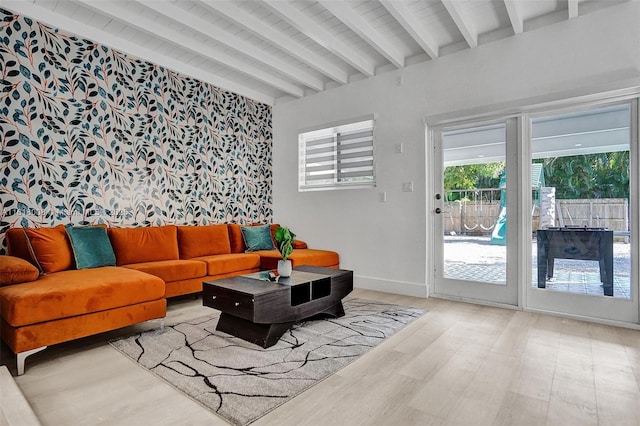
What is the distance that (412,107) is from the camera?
13.5ft

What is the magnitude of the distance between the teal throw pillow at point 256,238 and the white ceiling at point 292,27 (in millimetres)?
1962

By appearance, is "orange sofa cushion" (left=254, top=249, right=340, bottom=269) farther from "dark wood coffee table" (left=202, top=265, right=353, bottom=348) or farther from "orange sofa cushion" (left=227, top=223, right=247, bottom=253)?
"dark wood coffee table" (left=202, top=265, right=353, bottom=348)

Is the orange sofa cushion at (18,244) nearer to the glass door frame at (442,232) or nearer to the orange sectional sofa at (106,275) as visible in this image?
the orange sectional sofa at (106,275)

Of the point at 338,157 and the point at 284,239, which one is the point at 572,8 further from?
the point at 284,239

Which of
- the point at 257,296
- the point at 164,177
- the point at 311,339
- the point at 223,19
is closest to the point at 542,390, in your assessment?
the point at 311,339

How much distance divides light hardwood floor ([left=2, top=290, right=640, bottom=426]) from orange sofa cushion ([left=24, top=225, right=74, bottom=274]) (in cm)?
74

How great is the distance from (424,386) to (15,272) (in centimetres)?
274

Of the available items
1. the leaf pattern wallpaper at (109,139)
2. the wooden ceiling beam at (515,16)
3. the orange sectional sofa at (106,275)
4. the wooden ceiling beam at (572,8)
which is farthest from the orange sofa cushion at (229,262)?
the wooden ceiling beam at (572,8)

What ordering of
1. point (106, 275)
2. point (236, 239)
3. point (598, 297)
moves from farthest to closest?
1. point (236, 239)
2. point (598, 297)
3. point (106, 275)

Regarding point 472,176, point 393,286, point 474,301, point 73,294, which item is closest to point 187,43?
point 73,294

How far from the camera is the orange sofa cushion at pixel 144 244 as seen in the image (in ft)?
11.5

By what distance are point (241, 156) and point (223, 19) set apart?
79.7 inches

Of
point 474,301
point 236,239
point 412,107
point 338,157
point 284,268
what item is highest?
point 412,107

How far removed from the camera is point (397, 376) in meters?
2.05
